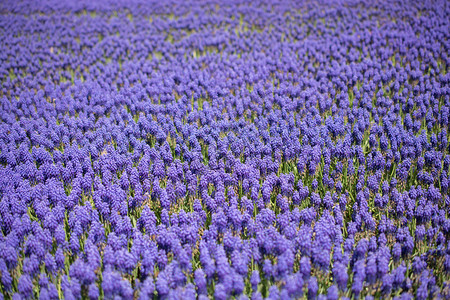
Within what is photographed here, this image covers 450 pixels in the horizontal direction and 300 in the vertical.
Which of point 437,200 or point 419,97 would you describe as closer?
point 437,200

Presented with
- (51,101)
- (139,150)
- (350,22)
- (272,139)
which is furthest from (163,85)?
(350,22)

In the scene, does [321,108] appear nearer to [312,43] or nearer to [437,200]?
[437,200]

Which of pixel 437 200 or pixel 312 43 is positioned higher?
pixel 312 43

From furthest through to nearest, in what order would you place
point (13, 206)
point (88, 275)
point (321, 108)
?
1. point (321, 108)
2. point (13, 206)
3. point (88, 275)

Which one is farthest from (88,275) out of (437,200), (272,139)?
(437,200)

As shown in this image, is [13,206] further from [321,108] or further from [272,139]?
[321,108]

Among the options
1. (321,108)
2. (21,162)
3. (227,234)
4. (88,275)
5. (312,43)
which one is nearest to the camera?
(88,275)

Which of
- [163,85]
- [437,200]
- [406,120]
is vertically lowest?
[437,200]
